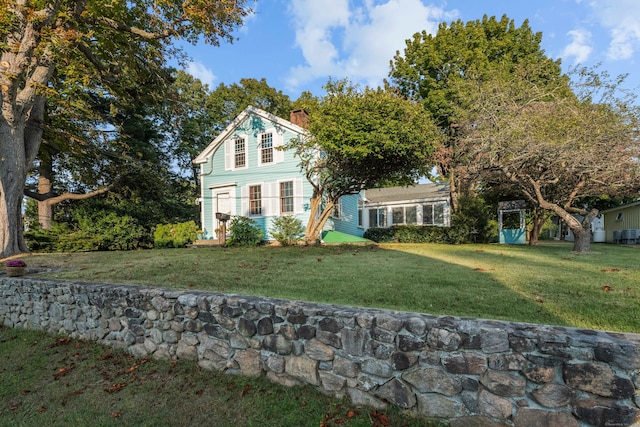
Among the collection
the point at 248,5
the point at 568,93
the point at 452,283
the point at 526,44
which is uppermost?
the point at 526,44

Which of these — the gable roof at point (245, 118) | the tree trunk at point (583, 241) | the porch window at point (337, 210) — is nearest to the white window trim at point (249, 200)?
the gable roof at point (245, 118)

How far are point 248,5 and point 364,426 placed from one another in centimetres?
1165

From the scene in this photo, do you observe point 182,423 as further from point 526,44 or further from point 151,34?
point 526,44

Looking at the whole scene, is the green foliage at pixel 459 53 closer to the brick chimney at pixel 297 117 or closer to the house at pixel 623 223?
the brick chimney at pixel 297 117

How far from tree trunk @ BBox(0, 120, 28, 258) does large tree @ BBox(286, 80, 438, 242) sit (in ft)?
27.6

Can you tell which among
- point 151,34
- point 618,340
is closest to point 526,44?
point 151,34

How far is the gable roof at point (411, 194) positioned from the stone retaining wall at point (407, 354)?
16869 mm

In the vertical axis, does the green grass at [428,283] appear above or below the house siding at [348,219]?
below

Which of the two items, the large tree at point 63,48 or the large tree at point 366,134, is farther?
the large tree at point 366,134

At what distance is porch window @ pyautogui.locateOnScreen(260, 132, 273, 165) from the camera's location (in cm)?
1491

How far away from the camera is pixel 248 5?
34.0ft

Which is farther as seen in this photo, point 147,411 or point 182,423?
point 147,411

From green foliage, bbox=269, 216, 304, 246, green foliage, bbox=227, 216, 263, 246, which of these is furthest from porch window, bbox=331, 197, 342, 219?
green foliage, bbox=227, 216, 263, 246

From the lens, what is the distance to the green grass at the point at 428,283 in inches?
140
